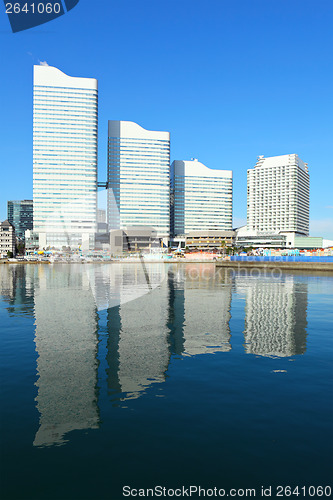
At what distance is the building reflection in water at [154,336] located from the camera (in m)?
18.6

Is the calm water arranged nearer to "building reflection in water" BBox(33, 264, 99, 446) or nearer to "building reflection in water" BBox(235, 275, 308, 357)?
"building reflection in water" BBox(33, 264, 99, 446)

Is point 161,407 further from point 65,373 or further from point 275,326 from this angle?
point 275,326

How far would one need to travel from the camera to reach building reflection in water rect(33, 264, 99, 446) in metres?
13.6

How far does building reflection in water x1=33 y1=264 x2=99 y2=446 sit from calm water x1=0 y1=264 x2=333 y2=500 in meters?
0.08

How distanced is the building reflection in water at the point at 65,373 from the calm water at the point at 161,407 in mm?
83

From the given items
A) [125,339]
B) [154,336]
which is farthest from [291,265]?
[125,339]

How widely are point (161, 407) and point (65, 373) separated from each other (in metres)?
6.84

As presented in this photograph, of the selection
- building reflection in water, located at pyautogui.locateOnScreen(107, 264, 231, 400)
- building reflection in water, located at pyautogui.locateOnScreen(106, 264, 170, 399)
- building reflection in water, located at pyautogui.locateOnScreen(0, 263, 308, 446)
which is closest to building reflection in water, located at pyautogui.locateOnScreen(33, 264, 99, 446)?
building reflection in water, located at pyautogui.locateOnScreen(0, 263, 308, 446)

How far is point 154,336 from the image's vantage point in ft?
89.1

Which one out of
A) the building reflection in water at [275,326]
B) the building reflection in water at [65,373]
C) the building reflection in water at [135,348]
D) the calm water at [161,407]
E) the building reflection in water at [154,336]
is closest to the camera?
the calm water at [161,407]

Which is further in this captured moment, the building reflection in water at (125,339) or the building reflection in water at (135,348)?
the building reflection in water at (135,348)

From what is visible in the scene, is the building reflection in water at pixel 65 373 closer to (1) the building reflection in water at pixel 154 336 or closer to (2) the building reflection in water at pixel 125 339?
(2) the building reflection in water at pixel 125 339

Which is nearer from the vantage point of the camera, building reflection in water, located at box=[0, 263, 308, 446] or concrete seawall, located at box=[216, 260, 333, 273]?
building reflection in water, located at box=[0, 263, 308, 446]

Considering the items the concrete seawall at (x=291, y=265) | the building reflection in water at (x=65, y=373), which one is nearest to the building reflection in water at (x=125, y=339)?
the building reflection in water at (x=65, y=373)
